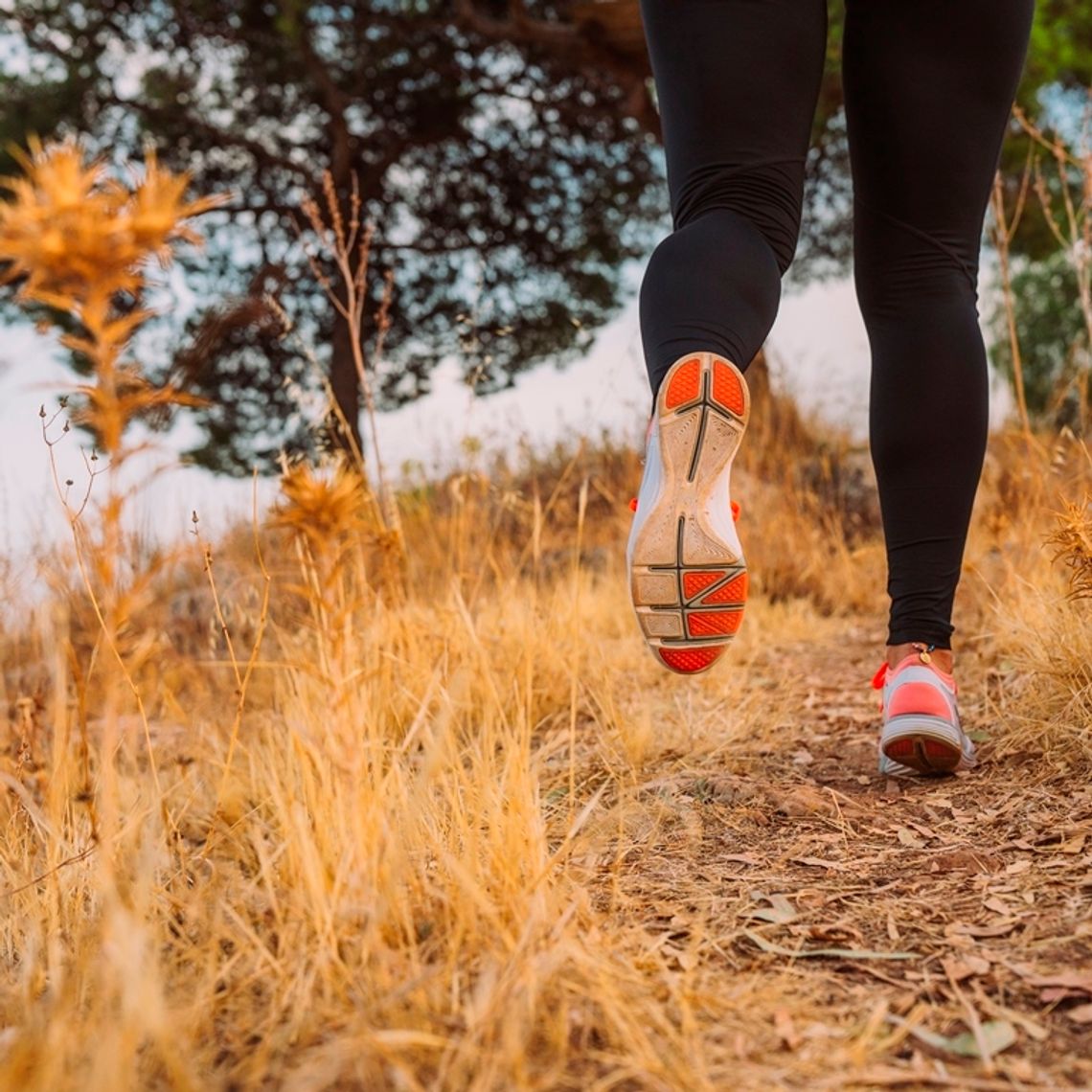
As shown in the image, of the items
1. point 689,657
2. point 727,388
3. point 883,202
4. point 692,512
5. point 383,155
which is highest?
point 383,155

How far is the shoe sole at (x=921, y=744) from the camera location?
134 cm

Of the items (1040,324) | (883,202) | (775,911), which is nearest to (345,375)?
(1040,324)

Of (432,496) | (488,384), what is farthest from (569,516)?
(488,384)

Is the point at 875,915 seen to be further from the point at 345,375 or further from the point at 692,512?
the point at 345,375

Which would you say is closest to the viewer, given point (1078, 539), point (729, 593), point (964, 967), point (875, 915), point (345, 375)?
point (964, 967)

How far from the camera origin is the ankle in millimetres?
1401

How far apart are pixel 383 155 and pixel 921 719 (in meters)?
7.38

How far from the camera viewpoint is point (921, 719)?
4.39 feet

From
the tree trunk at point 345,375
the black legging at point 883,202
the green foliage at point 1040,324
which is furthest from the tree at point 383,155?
the black legging at point 883,202

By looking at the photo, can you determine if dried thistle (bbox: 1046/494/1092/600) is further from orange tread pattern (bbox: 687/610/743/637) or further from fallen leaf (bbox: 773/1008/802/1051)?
fallen leaf (bbox: 773/1008/802/1051)

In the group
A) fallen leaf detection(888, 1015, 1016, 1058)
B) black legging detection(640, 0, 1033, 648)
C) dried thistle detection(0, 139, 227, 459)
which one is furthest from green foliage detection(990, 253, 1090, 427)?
dried thistle detection(0, 139, 227, 459)

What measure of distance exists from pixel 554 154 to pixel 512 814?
752cm

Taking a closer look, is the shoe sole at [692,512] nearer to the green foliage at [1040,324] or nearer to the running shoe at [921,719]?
the running shoe at [921,719]

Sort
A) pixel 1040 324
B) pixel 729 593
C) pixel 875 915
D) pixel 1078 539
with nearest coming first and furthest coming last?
pixel 875 915, pixel 729 593, pixel 1078 539, pixel 1040 324
